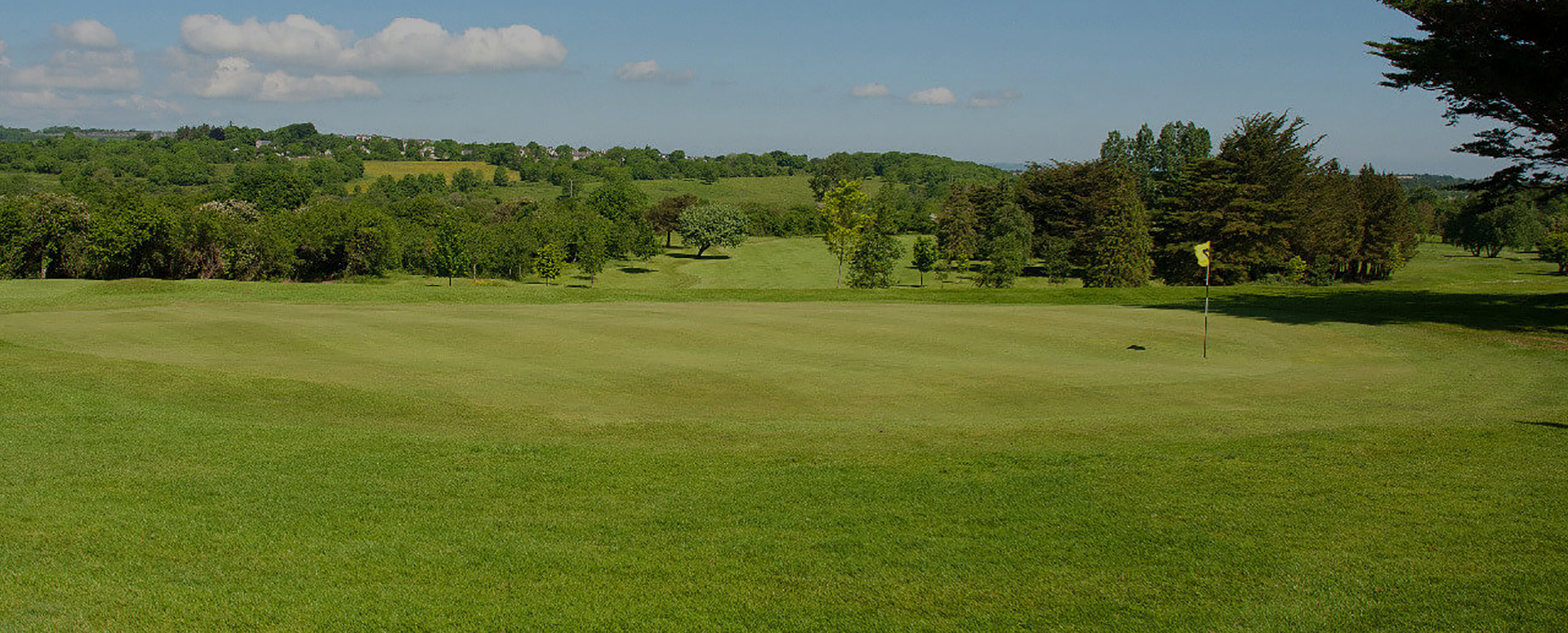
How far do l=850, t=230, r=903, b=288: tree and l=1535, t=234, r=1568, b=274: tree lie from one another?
231 feet

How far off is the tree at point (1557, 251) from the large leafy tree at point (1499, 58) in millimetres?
78596

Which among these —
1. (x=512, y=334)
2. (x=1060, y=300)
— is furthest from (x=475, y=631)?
(x=1060, y=300)

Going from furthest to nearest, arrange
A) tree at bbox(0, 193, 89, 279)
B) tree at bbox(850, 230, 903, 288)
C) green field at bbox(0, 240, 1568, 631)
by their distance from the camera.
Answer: tree at bbox(850, 230, 903, 288)
tree at bbox(0, 193, 89, 279)
green field at bbox(0, 240, 1568, 631)

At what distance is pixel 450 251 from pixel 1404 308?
222ft

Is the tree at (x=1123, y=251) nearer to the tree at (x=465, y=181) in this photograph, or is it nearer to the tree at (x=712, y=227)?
the tree at (x=712, y=227)

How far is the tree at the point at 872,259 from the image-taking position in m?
68.2

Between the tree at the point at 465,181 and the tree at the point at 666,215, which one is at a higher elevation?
the tree at the point at 465,181

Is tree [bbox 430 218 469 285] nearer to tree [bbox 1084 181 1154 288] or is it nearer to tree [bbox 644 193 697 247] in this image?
tree [bbox 644 193 697 247]

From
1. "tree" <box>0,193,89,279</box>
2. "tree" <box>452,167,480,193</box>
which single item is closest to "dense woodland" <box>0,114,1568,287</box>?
"tree" <box>0,193,89,279</box>

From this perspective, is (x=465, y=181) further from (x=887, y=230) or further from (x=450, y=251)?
(x=887, y=230)

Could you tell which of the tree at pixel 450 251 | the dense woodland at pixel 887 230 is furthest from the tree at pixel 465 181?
the tree at pixel 450 251

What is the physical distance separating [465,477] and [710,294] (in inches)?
1222

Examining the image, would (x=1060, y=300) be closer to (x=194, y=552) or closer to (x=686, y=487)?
(x=686, y=487)

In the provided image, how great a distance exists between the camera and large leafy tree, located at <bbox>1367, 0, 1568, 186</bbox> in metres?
27.1
